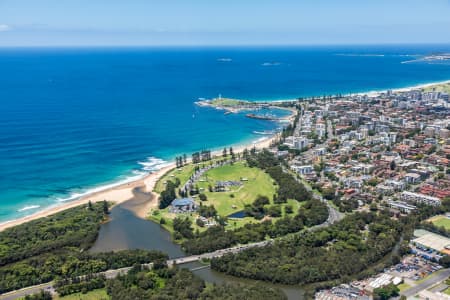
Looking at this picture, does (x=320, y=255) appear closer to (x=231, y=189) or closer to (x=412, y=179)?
(x=231, y=189)

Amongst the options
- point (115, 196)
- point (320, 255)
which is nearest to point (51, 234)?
point (115, 196)

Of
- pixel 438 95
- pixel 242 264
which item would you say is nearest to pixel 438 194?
pixel 242 264

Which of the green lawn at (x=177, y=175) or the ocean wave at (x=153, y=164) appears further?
the ocean wave at (x=153, y=164)

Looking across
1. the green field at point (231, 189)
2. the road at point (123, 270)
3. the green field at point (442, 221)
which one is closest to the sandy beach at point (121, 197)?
the green field at point (231, 189)

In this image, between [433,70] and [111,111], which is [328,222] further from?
[433,70]

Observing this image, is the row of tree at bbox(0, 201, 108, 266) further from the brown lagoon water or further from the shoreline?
the shoreline

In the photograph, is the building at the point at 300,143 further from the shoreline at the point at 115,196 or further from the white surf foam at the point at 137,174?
the white surf foam at the point at 137,174

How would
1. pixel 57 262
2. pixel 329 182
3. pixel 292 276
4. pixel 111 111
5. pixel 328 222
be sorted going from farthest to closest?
pixel 111 111
pixel 329 182
pixel 328 222
pixel 57 262
pixel 292 276

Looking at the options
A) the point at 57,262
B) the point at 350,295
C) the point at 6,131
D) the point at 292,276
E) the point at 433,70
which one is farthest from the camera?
the point at 433,70
